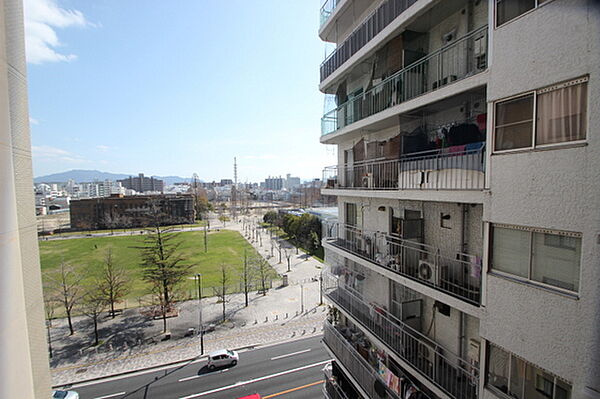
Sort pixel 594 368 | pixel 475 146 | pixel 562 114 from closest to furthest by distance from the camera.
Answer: pixel 594 368
pixel 562 114
pixel 475 146

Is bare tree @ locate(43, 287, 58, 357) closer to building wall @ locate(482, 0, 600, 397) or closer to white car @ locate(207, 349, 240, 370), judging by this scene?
white car @ locate(207, 349, 240, 370)

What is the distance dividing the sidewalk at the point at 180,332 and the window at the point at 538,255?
18.2m

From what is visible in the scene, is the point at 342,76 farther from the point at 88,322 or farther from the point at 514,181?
the point at 88,322

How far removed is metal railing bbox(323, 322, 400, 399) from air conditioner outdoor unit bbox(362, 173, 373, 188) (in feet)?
15.9

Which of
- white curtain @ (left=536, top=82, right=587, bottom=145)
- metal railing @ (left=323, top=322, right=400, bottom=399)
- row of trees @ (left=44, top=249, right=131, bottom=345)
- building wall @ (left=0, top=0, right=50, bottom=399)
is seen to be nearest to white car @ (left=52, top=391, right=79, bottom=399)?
row of trees @ (left=44, top=249, right=131, bottom=345)

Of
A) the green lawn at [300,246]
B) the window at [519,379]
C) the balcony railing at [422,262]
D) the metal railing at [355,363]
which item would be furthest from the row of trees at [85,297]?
the window at [519,379]

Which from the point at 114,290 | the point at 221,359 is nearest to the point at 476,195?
the point at 221,359

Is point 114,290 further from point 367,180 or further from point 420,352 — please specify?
point 420,352

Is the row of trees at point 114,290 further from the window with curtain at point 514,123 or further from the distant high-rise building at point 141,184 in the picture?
the distant high-rise building at point 141,184

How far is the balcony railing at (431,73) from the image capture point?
15.8 feet

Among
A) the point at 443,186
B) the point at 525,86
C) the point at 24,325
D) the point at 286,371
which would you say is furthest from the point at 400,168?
the point at 286,371

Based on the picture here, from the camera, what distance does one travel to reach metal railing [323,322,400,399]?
22.9 feet

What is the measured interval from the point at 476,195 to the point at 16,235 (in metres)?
7.28

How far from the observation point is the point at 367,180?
25.4ft
